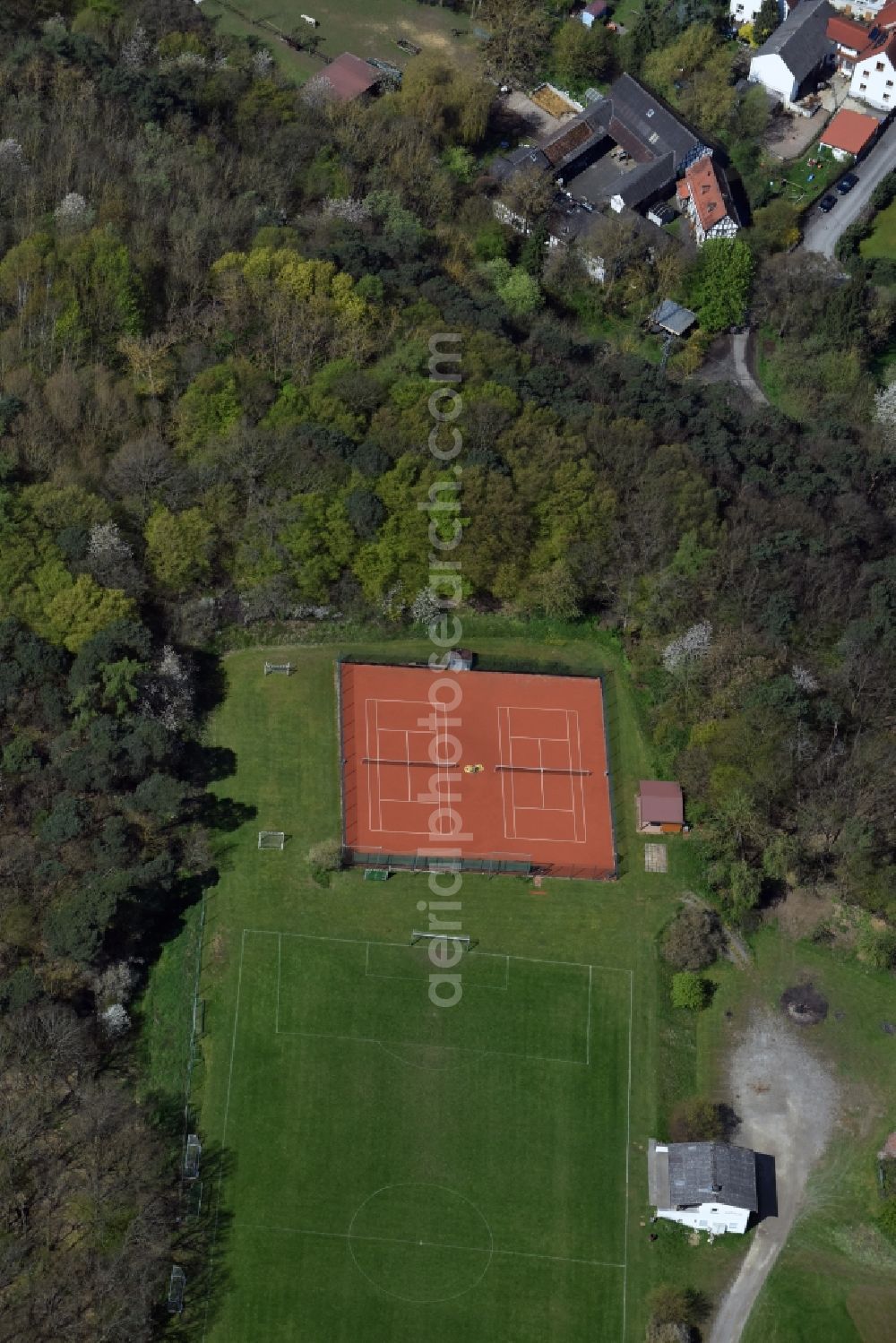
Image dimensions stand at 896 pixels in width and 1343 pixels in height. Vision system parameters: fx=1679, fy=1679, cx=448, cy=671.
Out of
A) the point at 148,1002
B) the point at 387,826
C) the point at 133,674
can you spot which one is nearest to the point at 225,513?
the point at 133,674

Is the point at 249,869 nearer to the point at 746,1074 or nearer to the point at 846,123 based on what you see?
the point at 746,1074

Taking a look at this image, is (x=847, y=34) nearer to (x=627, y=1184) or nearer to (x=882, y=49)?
(x=882, y=49)

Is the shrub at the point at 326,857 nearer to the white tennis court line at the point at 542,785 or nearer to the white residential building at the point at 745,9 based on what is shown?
the white tennis court line at the point at 542,785

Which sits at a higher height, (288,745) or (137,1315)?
(288,745)

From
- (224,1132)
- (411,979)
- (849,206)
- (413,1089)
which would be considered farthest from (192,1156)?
(849,206)

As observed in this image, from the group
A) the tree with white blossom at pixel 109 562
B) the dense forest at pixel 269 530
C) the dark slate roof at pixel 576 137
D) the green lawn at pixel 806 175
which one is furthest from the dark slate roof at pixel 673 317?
the tree with white blossom at pixel 109 562
